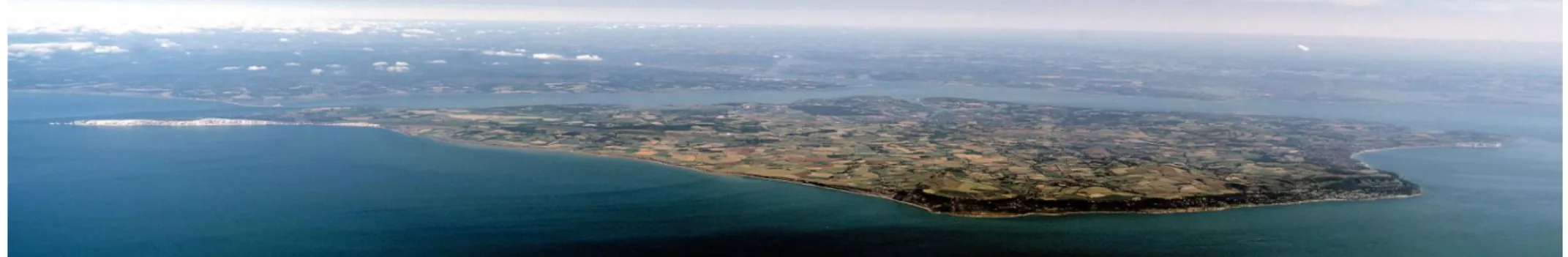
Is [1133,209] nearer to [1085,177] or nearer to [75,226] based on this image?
[1085,177]

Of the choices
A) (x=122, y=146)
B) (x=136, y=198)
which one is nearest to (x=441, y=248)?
(x=136, y=198)

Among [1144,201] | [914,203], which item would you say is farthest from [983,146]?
[914,203]

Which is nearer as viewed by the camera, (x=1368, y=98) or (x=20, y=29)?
(x=1368, y=98)

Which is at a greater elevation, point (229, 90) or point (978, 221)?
point (229, 90)

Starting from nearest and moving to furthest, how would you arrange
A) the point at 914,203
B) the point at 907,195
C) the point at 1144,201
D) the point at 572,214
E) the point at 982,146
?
the point at 572,214 → the point at 914,203 → the point at 1144,201 → the point at 907,195 → the point at 982,146

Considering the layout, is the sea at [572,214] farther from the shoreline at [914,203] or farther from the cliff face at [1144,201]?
the cliff face at [1144,201]

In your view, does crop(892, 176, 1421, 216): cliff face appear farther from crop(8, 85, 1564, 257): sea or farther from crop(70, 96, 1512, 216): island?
crop(8, 85, 1564, 257): sea

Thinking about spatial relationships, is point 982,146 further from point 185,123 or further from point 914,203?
point 185,123
